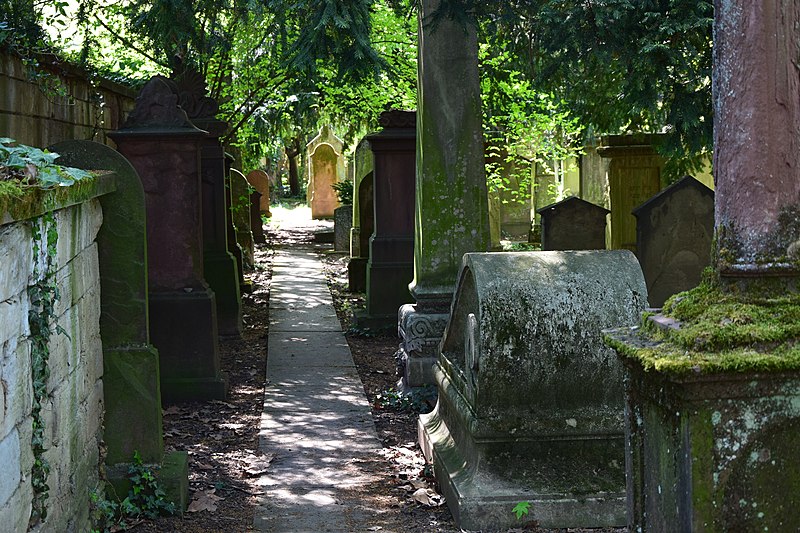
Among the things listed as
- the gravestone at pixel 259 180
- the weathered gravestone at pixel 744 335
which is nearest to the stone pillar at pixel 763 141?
the weathered gravestone at pixel 744 335

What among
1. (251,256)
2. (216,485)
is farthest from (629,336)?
(251,256)

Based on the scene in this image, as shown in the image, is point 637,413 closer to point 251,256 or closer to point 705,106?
point 705,106

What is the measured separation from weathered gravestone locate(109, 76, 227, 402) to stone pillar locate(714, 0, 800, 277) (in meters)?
5.98

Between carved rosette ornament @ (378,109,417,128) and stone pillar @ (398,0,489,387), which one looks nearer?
stone pillar @ (398,0,489,387)

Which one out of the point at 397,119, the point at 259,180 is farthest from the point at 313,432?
the point at 259,180

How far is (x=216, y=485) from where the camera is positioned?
245 inches

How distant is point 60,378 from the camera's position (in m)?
4.20

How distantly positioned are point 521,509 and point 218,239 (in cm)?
761

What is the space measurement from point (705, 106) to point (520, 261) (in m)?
3.10

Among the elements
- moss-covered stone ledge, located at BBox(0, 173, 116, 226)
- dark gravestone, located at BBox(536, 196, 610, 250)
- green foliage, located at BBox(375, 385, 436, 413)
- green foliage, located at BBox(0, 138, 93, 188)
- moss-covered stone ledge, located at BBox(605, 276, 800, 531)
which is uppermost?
green foliage, located at BBox(0, 138, 93, 188)

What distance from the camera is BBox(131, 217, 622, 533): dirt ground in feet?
18.5

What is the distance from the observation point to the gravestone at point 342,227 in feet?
65.2

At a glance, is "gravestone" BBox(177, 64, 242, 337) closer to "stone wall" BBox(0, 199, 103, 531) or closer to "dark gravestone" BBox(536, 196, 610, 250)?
"dark gravestone" BBox(536, 196, 610, 250)

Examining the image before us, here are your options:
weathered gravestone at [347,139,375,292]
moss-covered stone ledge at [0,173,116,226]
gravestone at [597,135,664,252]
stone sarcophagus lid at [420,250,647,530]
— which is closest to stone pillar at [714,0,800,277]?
stone sarcophagus lid at [420,250,647,530]
